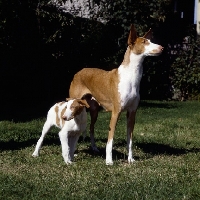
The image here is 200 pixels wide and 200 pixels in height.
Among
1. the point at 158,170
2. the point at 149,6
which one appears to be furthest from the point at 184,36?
the point at 158,170

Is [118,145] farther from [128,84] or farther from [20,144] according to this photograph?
[128,84]

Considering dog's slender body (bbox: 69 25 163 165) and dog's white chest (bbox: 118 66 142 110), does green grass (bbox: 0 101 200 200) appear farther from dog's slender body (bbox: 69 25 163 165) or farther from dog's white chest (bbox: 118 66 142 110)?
dog's white chest (bbox: 118 66 142 110)

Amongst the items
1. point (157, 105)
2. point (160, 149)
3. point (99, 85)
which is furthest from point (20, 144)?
point (157, 105)

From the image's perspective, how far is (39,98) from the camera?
15016 mm

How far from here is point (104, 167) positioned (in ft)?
19.9

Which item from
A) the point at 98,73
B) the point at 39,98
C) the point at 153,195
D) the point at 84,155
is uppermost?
the point at 98,73

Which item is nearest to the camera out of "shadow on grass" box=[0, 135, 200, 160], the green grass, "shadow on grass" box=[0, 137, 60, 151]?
the green grass

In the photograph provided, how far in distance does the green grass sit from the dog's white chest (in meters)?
0.84

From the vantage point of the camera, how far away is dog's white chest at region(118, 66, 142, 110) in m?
6.50

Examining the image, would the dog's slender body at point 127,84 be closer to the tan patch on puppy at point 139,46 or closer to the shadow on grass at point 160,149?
the tan patch on puppy at point 139,46

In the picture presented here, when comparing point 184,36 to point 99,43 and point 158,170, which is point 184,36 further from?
point 158,170

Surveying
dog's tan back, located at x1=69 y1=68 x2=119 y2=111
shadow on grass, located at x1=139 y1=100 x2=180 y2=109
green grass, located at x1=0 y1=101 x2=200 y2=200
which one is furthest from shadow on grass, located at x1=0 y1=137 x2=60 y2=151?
shadow on grass, located at x1=139 y1=100 x2=180 y2=109

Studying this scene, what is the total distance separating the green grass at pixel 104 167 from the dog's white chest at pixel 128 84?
836mm

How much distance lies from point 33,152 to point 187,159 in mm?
2129
